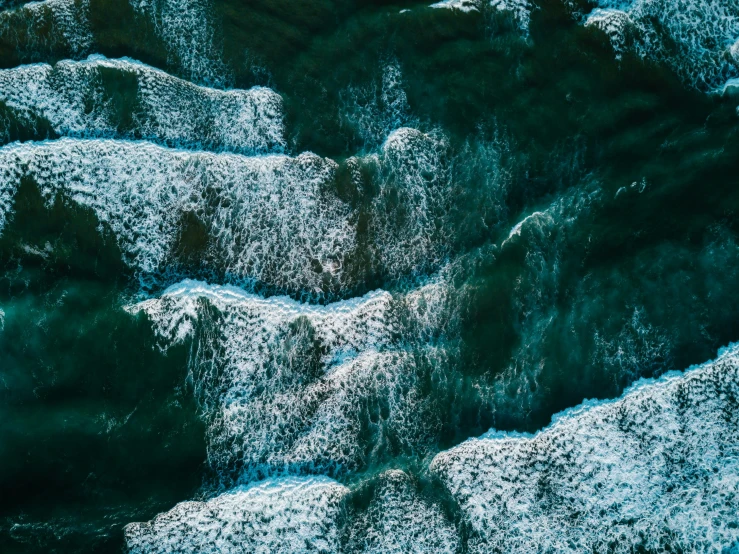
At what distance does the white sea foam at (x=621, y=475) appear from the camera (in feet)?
27.6

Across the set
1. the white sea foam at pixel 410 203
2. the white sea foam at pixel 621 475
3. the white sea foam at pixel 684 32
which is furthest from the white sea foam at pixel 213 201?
the white sea foam at pixel 684 32

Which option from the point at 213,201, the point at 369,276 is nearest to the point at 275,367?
the point at 369,276

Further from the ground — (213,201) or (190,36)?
(190,36)

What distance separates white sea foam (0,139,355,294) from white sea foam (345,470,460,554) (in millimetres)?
3804

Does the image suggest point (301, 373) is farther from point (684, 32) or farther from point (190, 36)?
point (684, 32)

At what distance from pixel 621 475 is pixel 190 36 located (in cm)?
1114

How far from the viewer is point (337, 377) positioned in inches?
348

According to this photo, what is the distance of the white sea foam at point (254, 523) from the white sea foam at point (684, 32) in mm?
9615

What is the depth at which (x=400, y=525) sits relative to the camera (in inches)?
339

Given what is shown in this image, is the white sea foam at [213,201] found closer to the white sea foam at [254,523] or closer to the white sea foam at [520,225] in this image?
the white sea foam at [520,225]

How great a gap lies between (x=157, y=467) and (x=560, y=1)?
36.5ft

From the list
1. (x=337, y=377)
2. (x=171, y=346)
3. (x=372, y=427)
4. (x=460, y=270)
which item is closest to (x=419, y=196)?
(x=460, y=270)

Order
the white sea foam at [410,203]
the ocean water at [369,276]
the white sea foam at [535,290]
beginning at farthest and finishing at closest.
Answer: the white sea foam at [410,203]
the white sea foam at [535,290]
the ocean water at [369,276]

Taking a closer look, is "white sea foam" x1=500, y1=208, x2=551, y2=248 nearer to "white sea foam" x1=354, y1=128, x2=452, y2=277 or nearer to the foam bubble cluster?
"white sea foam" x1=354, y1=128, x2=452, y2=277
